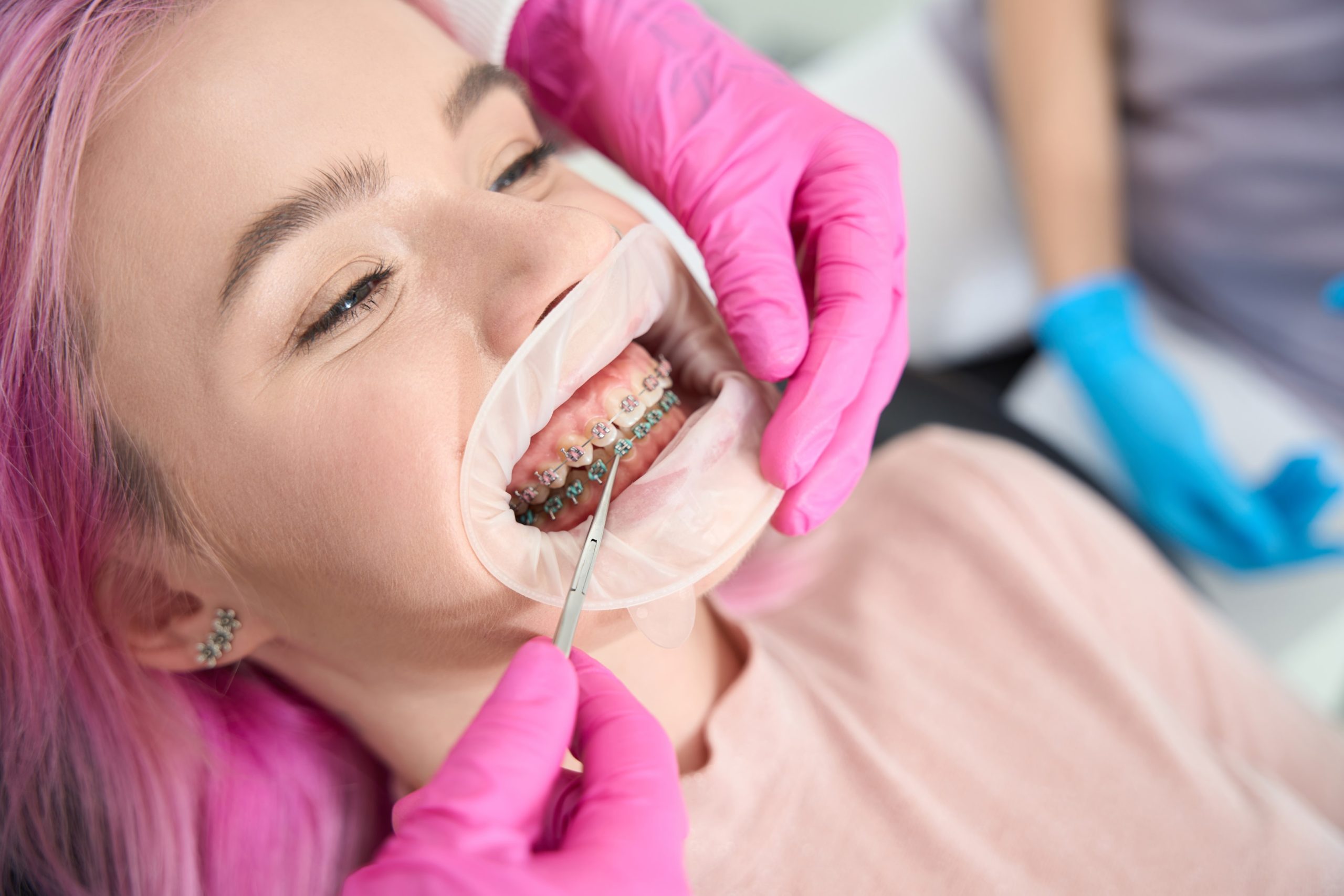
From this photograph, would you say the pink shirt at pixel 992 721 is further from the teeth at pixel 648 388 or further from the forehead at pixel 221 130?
the forehead at pixel 221 130

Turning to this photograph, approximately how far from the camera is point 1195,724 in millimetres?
1353

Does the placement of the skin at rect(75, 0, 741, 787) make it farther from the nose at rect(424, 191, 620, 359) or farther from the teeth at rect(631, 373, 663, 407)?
the teeth at rect(631, 373, 663, 407)

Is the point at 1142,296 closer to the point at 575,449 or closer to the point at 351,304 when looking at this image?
the point at 575,449

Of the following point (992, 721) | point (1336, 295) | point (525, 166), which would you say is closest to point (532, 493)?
point (525, 166)

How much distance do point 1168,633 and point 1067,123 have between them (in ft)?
3.69

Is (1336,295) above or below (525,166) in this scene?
below

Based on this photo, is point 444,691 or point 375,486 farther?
point 444,691

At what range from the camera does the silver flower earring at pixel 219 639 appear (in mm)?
980

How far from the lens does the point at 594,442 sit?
2.98 ft

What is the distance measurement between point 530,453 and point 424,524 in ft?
0.45

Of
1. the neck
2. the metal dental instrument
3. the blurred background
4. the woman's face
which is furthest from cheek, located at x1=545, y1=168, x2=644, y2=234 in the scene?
the blurred background

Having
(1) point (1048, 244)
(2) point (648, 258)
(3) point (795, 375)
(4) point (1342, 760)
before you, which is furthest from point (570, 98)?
(4) point (1342, 760)

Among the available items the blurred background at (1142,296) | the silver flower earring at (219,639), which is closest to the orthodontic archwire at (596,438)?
the silver flower earring at (219,639)

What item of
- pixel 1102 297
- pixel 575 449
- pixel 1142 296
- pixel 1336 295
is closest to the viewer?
pixel 575 449
